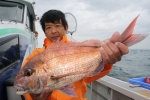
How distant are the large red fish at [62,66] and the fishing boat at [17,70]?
115cm

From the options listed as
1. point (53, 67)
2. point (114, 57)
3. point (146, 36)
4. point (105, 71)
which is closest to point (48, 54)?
point (53, 67)

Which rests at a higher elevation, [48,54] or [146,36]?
[146,36]

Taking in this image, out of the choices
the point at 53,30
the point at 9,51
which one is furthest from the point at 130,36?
Result: the point at 9,51

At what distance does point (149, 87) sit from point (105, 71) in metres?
1.97

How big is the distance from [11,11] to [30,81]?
12.0 ft

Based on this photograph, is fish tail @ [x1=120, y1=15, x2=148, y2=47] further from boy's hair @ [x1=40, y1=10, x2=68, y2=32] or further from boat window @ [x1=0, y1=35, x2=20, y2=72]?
boat window @ [x1=0, y1=35, x2=20, y2=72]

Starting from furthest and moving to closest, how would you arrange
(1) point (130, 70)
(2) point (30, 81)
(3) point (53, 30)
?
(1) point (130, 70) → (3) point (53, 30) → (2) point (30, 81)

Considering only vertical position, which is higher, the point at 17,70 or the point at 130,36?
the point at 130,36

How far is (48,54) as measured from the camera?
1964mm

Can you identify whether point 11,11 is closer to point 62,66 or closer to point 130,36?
point 62,66

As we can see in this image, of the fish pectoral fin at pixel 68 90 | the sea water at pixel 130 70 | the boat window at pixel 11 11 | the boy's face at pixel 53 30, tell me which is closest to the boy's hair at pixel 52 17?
the boy's face at pixel 53 30

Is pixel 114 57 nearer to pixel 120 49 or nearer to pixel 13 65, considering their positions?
pixel 120 49

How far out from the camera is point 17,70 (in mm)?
3553

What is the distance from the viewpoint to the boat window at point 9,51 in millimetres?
3055
